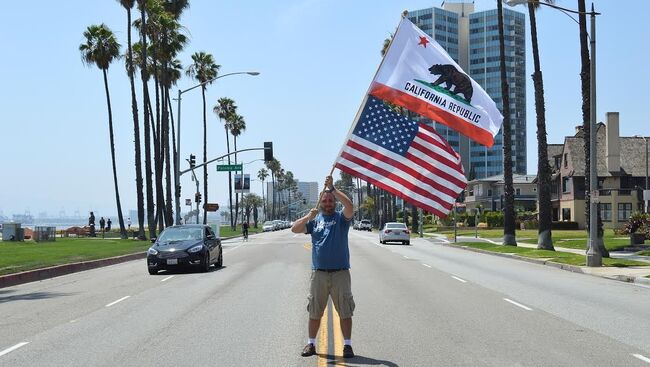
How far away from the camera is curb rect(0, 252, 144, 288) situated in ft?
63.2

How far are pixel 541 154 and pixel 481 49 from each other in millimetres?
146078

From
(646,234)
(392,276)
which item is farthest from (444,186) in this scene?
(646,234)

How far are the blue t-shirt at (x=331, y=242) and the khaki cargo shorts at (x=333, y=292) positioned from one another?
108 millimetres

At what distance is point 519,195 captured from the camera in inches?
4195

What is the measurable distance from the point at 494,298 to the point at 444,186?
5.04 metres

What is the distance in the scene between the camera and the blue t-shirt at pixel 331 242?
8.02 m

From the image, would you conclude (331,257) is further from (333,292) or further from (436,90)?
(436,90)

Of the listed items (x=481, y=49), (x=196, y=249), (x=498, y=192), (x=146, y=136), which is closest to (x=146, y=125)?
(x=146, y=136)

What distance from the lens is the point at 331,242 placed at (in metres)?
8.04

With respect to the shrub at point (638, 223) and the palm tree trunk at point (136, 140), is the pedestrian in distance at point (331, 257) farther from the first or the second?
the palm tree trunk at point (136, 140)

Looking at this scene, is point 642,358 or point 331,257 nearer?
point 331,257

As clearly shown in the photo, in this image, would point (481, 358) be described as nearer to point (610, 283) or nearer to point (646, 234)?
point (610, 283)

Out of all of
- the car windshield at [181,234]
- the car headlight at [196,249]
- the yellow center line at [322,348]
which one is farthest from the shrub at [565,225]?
the yellow center line at [322,348]

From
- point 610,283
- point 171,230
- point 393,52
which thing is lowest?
point 610,283
